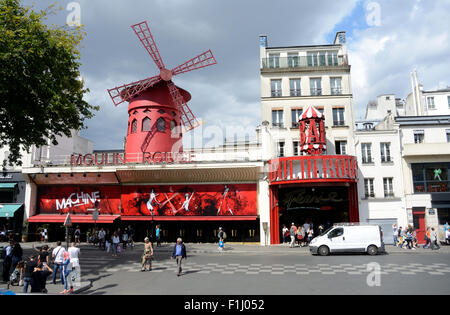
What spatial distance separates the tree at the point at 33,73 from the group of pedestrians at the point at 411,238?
803 inches

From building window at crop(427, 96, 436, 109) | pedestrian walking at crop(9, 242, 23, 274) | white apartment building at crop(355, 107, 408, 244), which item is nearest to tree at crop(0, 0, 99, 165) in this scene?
pedestrian walking at crop(9, 242, 23, 274)

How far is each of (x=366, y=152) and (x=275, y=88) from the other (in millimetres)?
8322

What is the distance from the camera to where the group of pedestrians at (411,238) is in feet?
62.1

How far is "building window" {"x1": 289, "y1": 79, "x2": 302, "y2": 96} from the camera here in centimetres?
2452

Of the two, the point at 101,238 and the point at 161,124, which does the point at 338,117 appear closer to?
the point at 161,124

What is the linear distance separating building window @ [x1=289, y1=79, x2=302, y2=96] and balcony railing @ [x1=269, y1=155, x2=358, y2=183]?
19.7 feet

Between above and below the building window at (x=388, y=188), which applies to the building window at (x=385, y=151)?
above

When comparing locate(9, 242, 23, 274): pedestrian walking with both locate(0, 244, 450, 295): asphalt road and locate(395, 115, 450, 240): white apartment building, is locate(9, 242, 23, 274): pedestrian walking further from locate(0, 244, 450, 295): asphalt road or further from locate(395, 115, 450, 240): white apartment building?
locate(395, 115, 450, 240): white apartment building

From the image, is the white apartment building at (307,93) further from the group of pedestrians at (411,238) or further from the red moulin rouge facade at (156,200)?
the group of pedestrians at (411,238)

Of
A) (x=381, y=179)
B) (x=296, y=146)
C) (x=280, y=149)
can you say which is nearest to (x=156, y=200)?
(x=280, y=149)

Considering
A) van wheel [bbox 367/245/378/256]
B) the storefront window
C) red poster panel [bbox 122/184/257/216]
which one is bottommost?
van wheel [bbox 367/245/378/256]

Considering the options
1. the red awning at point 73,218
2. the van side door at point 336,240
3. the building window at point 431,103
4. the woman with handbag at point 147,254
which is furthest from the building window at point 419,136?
the red awning at point 73,218

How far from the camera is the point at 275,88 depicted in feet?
81.1

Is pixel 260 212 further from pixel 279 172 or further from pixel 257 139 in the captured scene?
pixel 257 139
